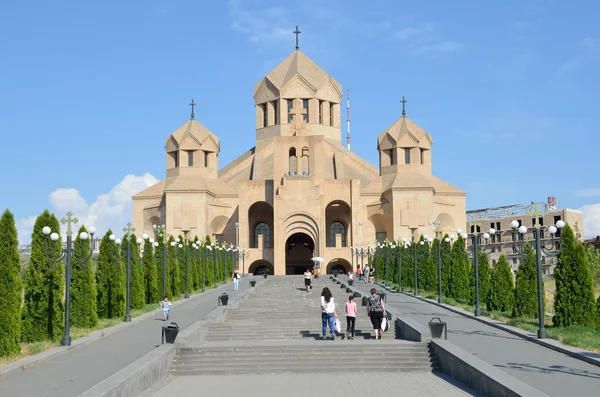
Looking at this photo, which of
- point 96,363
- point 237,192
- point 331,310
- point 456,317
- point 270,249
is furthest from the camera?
point 237,192

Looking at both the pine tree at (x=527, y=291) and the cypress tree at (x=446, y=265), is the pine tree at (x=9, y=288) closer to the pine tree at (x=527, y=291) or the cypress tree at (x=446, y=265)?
the pine tree at (x=527, y=291)

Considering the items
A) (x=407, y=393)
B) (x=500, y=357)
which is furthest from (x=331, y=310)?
(x=407, y=393)

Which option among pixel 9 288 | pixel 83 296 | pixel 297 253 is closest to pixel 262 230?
pixel 297 253

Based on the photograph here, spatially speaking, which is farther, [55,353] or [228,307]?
[228,307]

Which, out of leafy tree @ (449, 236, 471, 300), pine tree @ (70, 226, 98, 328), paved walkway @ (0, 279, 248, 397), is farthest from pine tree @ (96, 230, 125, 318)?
leafy tree @ (449, 236, 471, 300)

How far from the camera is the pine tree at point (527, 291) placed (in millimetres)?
18125

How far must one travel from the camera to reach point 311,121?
56.8 meters

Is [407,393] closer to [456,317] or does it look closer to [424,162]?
[456,317]

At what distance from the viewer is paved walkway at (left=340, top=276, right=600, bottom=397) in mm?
9031

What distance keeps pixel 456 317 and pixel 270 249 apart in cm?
3294

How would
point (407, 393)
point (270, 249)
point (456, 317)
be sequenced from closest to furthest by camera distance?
1. point (407, 393)
2. point (456, 317)
3. point (270, 249)

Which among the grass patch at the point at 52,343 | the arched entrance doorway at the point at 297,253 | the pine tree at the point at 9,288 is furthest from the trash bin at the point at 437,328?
the arched entrance doorway at the point at 297,253

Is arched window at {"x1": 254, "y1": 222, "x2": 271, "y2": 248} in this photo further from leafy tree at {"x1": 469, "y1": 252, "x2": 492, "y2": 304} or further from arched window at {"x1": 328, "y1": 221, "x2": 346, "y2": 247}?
leafy tree at {"x1": 469, "y1": 252, "x2": 492, "y2": 304}

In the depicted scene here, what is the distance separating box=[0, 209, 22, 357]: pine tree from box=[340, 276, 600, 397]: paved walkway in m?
8.20
